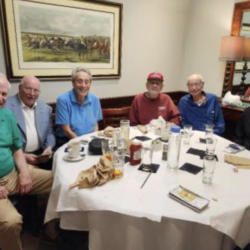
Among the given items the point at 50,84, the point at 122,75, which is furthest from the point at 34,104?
the point at 122,75

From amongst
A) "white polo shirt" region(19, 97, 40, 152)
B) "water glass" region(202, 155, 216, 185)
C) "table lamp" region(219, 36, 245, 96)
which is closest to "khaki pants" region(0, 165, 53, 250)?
"white polo shirt" region(19, 97, 40, 152)

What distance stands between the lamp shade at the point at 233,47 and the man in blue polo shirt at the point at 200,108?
787mm

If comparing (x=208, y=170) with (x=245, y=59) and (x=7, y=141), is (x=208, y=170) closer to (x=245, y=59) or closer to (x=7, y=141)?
(x=7, y=141)

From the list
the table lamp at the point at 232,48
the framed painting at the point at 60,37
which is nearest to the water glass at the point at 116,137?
the framed painting at the point at 60,37

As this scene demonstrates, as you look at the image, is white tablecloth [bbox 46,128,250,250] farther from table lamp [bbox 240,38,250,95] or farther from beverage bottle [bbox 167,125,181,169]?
table lamp [bbox 240,38,250,95]

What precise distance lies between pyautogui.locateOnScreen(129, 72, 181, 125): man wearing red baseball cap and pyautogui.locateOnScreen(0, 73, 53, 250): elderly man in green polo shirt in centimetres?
109

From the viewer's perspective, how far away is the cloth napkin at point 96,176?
1.13m

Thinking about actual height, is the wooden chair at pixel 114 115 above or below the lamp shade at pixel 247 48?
below

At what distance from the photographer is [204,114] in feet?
8.09

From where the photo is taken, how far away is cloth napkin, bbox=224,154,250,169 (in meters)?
1.39

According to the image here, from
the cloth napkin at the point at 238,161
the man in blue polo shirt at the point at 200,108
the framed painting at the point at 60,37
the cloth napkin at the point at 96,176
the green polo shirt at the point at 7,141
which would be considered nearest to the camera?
the cloth napkin at the point at 96,176

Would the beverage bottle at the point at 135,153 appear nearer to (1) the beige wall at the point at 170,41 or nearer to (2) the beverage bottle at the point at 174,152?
(2) the beverage bottle at the point at 174,152

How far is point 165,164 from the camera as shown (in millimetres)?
1395

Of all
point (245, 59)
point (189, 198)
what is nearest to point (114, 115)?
point (189, 198)
